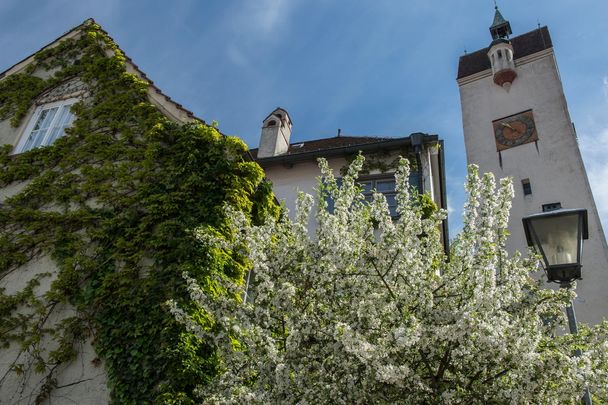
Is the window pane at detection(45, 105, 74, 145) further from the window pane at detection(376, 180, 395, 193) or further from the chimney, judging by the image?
the window pane at detection(376, 180, 395, 193)

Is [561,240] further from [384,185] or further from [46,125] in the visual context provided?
[46,125]

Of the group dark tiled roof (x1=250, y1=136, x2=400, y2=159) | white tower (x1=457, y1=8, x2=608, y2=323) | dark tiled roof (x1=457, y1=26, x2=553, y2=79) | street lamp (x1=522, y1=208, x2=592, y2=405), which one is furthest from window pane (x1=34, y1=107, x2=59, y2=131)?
dark tiled roof (x1=457, y1=26, x2=553, y2=79)

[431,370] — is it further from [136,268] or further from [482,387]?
[136,268]

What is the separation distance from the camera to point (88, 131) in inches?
350

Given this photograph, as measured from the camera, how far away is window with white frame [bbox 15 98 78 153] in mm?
9555

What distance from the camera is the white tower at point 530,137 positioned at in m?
24.7

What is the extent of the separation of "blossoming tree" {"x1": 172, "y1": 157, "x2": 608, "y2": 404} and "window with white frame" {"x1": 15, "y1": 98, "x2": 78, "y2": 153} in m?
6.11

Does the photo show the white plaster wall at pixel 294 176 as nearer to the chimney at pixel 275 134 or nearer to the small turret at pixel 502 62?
the chimney at pixel 275 134

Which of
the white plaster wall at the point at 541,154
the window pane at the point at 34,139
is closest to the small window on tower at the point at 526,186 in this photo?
the white plaster wall at the point at 541,154

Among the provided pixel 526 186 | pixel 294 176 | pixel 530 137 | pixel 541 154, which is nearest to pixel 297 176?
pixel 294 176

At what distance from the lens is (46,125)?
9.91 meters

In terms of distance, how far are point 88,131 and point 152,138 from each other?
1680 mm

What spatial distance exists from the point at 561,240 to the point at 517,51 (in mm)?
35011

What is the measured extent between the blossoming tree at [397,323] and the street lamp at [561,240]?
0.74 ft
